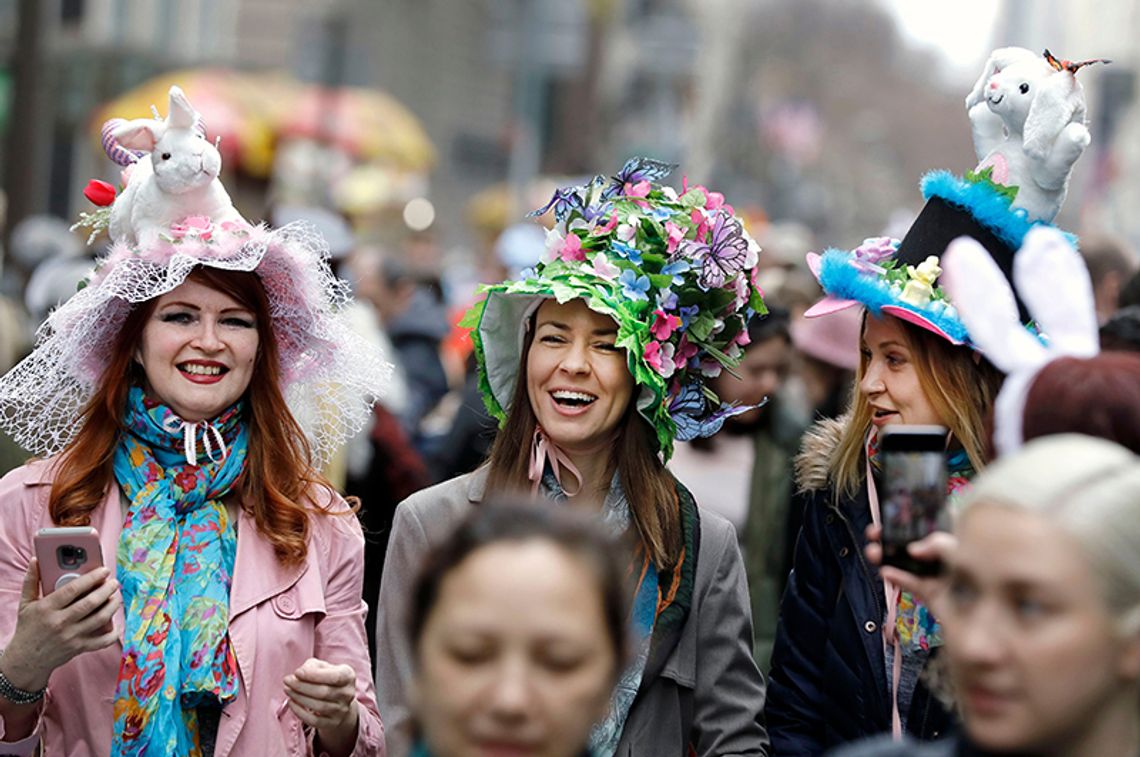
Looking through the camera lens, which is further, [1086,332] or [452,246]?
[452,246]

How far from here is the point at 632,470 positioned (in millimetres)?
4543

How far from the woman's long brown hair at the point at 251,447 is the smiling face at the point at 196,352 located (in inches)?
1.5

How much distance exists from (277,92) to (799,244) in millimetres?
16447

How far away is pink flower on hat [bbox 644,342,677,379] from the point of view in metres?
4.55

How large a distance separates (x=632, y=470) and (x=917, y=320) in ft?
2.58

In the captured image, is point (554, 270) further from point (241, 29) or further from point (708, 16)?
point (708, 16)

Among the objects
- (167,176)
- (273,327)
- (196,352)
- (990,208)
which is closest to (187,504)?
(196,352)

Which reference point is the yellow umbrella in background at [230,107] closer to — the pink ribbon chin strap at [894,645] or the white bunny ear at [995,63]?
the white bunny ear at [995,63]

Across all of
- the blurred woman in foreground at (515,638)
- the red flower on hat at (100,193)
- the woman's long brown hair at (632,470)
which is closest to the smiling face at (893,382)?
the woman's long brown hair at (632,470)

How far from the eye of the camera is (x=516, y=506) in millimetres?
2801

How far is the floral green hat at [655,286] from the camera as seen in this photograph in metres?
4.61

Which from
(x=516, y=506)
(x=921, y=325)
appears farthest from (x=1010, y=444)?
(x=921, y=325)

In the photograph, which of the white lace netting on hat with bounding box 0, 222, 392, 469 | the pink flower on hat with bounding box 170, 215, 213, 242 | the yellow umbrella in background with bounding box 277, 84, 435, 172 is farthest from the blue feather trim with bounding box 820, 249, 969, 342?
the yellow umbrella in background with bounding box 277, 84, 435, 172

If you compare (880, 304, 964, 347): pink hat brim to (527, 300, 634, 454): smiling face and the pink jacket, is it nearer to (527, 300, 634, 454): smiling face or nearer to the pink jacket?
(527, 300, 634, 454): smiling face
